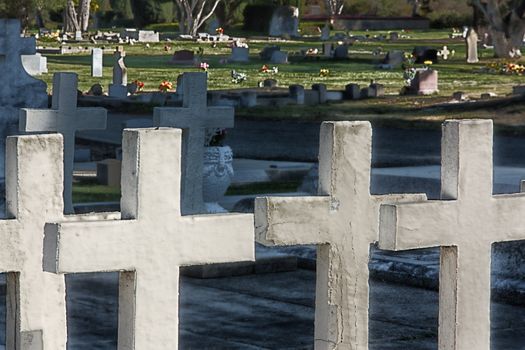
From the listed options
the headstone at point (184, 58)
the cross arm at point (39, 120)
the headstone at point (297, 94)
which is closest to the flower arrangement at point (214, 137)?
the cross arm at point (39, 120)

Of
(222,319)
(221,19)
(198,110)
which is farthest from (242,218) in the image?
(221,19)

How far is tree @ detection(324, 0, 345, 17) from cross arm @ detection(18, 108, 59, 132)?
91.8 metres

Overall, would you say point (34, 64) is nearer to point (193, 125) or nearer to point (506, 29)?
point (506, 29)

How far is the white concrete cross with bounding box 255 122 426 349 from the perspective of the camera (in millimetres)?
4734

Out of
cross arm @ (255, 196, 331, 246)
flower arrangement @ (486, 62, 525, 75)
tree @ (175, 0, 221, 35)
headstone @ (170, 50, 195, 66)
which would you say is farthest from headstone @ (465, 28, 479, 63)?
cross arm @ (255, 196, 331, 246)

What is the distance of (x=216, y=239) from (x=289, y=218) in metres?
0.27

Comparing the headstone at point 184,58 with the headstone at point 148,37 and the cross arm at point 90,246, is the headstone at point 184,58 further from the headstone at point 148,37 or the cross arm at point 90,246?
the cross arm at point 90,246

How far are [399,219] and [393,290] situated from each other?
6.40m

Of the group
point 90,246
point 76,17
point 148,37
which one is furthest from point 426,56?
point 90,246

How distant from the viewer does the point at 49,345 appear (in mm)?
4398

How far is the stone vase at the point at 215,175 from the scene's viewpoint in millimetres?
15508

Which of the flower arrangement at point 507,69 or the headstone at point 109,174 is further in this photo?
the flower arrangement at point 507,69

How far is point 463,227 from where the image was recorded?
5.07 meters

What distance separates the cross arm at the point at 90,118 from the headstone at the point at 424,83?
22.1m
